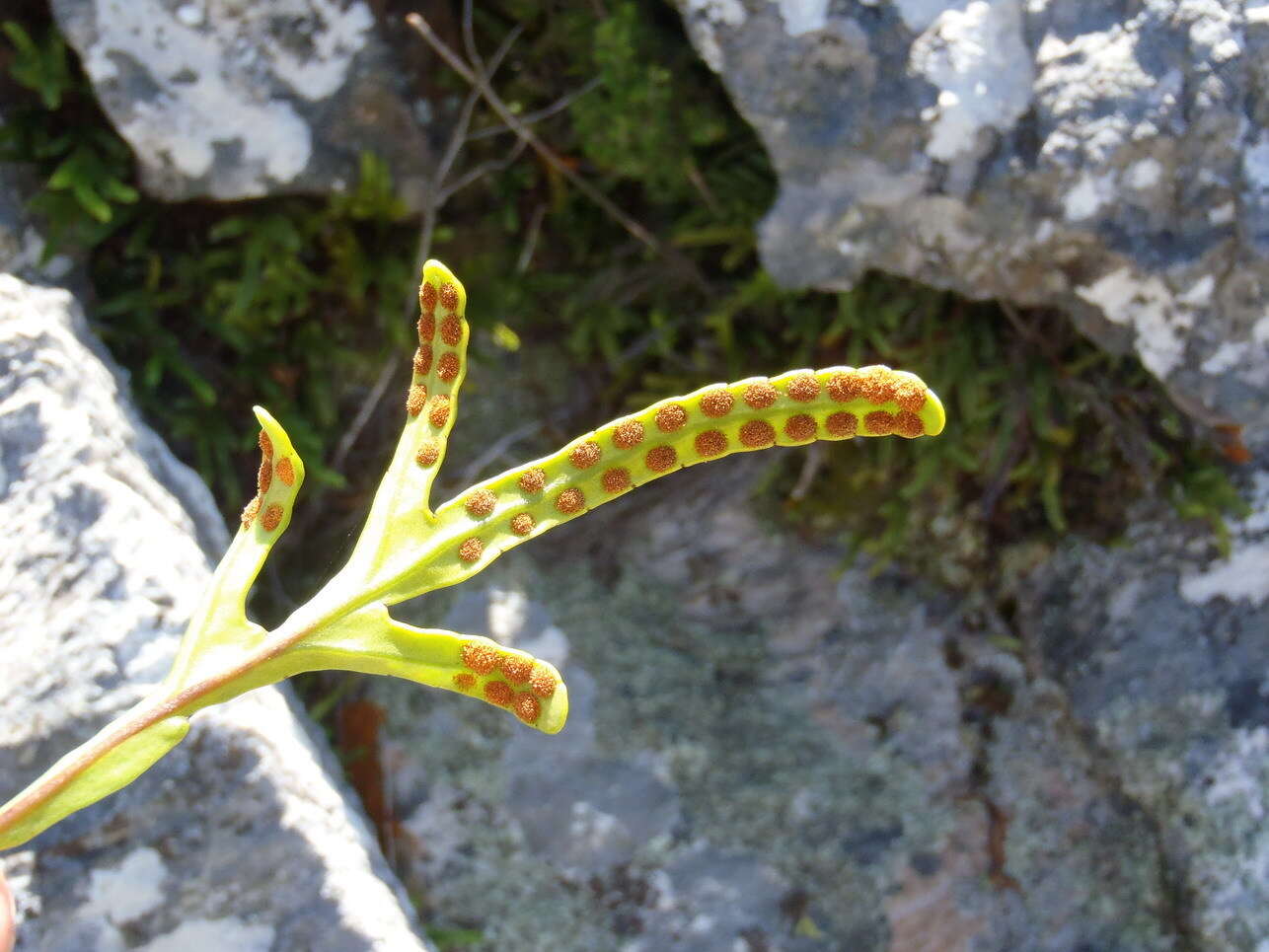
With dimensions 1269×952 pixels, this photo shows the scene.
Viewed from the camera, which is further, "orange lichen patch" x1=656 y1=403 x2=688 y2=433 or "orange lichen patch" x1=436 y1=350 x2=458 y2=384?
"orange lichen patch" x1=436 y1=350 x2=458 y2=384

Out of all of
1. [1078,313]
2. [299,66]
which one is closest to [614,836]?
[1078,313]

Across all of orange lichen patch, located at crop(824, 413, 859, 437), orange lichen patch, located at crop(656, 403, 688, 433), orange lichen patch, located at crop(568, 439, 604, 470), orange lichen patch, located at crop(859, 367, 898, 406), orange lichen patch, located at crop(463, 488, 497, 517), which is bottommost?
orange lichen patch, located at crop(463, 488, 497, 517)

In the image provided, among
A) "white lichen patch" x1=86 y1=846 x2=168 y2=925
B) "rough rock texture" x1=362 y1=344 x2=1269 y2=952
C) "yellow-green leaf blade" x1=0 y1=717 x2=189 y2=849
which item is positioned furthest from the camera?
"rough rock texture" x1=362 y1=344 x2=1269 y2=952

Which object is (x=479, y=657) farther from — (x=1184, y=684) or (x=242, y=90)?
(x=1184, y=684)

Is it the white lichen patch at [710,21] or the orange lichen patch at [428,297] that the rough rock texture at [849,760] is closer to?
the orange lichen patch at [428,297]

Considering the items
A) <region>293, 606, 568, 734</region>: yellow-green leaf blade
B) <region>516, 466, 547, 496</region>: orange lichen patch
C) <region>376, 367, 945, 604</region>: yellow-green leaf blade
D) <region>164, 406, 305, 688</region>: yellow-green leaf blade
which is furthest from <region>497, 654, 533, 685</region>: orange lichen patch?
<region>164, 406, 305, 688</region>: yellow-green leaf blade

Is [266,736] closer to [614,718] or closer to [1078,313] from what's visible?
[614,718]

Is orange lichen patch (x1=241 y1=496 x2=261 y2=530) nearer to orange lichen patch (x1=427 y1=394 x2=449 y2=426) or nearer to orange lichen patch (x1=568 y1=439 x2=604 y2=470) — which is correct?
orange lichen patch (x1=427 y1=394 x2=449 y2=426)
